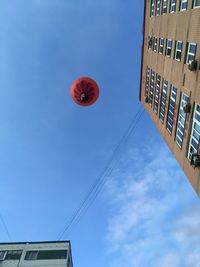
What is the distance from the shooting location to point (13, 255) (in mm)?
34906

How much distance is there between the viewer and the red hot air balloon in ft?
51.6

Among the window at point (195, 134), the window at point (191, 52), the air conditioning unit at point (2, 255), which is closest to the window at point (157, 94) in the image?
the window at point (191, 52)

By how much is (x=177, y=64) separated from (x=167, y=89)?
3.25m

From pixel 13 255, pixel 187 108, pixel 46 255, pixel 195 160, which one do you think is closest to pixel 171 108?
pixel 187 108

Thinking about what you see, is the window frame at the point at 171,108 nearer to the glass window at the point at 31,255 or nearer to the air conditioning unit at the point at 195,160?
the air conditioning unit at the point at 195,160

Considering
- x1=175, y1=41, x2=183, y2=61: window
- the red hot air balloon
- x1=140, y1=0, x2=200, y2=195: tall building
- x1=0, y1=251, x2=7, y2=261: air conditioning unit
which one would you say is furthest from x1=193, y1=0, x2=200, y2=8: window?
x1=0, y1=251, x2=7, y2=261: air conditioning unit

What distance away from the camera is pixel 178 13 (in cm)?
2239

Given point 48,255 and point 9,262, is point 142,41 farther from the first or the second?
point 9,262

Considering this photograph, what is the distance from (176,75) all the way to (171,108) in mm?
3086

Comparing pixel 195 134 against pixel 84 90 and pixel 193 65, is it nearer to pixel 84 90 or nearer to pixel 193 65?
pixel 193 65

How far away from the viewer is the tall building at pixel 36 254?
33625mm

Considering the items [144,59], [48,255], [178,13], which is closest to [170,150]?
[178,13]

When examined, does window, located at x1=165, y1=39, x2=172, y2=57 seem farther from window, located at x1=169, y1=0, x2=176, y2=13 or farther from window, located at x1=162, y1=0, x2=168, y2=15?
window, located at x1=162, y1=0, x2=168, y2=15

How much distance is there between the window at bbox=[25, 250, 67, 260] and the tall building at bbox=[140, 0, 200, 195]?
1773 cm
